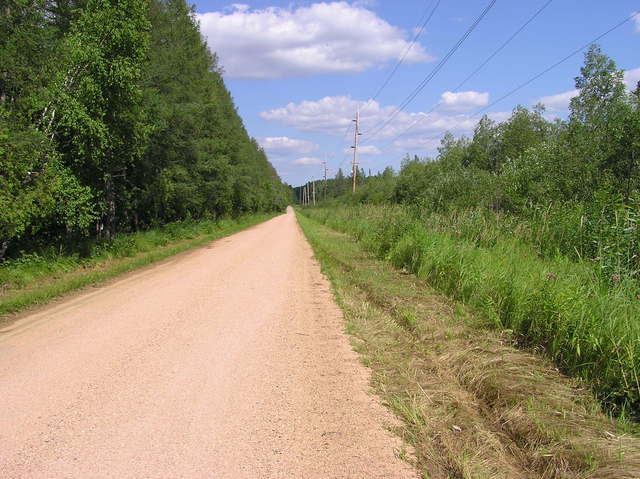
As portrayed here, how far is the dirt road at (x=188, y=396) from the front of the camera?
3.23m

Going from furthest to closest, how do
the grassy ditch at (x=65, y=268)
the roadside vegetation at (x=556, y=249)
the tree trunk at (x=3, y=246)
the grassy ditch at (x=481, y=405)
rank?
1. the tree trunk at (x=3, y=246)
2. the grassy ditch at (x=65, y=268)
3. the roadside vegetation at (x=556, y=249)
4. the grassy ditch at (x=481, y=405)

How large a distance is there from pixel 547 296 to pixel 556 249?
347 cm

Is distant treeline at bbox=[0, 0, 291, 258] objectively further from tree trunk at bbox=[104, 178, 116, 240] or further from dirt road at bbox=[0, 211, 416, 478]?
dirt road at bbox=[0, 211, 416, 478]

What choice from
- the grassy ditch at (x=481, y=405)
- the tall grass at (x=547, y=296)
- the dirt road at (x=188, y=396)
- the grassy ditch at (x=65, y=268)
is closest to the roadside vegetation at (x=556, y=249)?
the tall grass at (x=547, y=296)

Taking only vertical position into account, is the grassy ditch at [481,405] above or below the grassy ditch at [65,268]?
below

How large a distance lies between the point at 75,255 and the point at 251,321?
894 cm

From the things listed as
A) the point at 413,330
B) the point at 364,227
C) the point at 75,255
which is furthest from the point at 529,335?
the point at 364,227

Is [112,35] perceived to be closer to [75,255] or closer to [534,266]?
[75,255]

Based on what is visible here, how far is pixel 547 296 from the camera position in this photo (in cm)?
573

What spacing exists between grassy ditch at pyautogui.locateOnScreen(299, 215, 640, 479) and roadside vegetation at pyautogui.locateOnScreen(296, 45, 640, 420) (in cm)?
38

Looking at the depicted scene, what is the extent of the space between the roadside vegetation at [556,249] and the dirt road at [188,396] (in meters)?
2.40

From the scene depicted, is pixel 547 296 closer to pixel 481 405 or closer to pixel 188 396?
pixel 481 405

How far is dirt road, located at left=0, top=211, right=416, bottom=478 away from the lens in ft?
10.6

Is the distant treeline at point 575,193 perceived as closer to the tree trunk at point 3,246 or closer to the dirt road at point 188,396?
the dirt road at point 188,396
